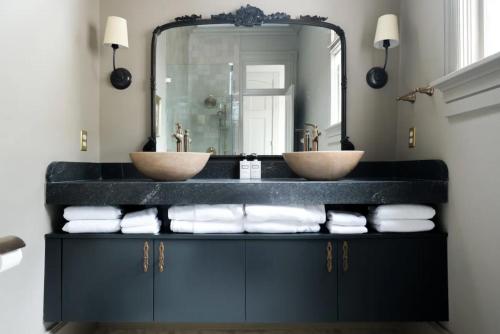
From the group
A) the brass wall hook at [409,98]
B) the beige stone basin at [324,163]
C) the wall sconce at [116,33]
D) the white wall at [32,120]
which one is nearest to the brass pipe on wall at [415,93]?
the brass wall hook at [409,98]

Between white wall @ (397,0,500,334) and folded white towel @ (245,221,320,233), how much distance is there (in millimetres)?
633

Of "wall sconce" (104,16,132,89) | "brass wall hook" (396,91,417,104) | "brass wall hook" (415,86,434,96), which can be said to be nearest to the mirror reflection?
"wall sconce" (104,16,132,89)

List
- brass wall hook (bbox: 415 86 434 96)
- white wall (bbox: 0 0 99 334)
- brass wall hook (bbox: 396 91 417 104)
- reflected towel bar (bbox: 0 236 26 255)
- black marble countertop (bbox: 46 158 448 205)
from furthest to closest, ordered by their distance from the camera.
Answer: brass wall hook (bbox: 396 91 417 104) → brass wall hook (bbox: 415 86 434 96) → black marble countertop (bbox: 46 158 448 205) → white wall (bbox: 0 0 99 334) → reflected towel bar (bbox: 0 236 26 255)

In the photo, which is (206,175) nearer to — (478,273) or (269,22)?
(269,22)

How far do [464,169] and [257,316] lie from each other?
1111 mm

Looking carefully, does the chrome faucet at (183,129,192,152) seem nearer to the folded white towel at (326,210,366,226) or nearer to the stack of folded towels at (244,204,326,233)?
the stack of folded towels at (244,204,326,233)

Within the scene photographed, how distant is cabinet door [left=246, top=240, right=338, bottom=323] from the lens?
1.46 metres

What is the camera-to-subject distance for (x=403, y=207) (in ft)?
4.91

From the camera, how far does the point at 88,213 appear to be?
148cm

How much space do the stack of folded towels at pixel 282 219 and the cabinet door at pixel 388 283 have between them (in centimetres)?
17

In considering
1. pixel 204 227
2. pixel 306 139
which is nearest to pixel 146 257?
pixel 204 227

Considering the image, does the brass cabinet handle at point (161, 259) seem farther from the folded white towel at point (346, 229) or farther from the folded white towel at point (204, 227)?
the folded white towel at point (346, 229)

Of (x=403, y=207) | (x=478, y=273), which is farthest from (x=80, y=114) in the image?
(x=478, y=273)

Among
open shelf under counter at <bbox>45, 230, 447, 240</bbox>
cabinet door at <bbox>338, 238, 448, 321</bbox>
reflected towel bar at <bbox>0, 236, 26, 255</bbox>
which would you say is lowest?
cabinet door at <bbox>338, 238, 448, 321</bbox>
